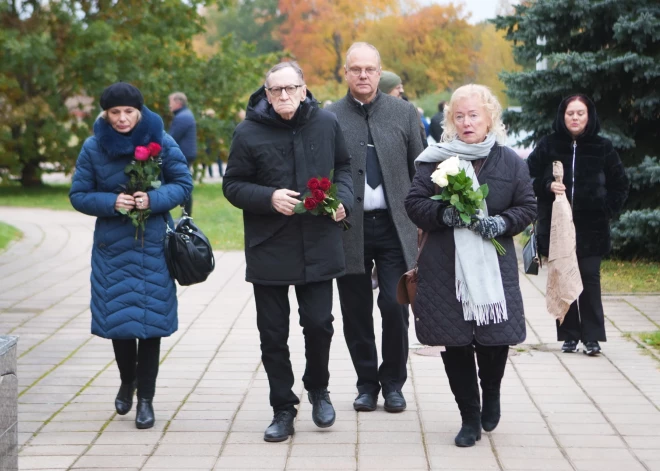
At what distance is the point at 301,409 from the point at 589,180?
278cm

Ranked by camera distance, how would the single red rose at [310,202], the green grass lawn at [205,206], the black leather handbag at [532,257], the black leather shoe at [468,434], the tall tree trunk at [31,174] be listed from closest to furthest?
1. the single red rose at [310,202]
2. the black leather shoe at [468,434]
3. the black leather handbag at [532,257]
4. the green grass lawn at [205,206]
5. the tall tree trunk at [31,174]

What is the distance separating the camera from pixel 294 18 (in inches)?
2520

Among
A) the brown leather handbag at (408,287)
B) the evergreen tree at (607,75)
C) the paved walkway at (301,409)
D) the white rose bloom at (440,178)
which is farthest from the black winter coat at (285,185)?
the evergreen tree at (607,75)

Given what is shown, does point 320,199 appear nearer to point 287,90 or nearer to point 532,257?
point 287,90

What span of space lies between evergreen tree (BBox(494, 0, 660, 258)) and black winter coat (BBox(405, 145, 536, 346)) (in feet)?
21.5

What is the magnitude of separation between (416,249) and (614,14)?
6.95 m

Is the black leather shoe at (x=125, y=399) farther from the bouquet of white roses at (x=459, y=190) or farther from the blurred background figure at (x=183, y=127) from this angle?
the blurred background figure at (x=183, y=127)

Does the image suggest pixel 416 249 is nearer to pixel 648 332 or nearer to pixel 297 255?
pixel 297 255

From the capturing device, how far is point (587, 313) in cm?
777

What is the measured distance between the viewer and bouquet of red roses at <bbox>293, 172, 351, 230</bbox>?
5.36m

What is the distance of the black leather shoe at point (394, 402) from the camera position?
6.18 metres

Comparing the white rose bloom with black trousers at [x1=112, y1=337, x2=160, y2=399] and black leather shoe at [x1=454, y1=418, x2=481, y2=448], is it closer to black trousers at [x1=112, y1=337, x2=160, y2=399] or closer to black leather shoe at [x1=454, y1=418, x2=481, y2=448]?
black leather shoe at [x1=454, y1=418, x2=481, y2=448]

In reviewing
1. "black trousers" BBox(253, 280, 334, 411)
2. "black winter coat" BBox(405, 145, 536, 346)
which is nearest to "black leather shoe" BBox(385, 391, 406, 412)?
"black trousers" BBox(253, 280, 334, 411)

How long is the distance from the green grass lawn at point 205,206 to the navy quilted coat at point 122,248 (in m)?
8.20
